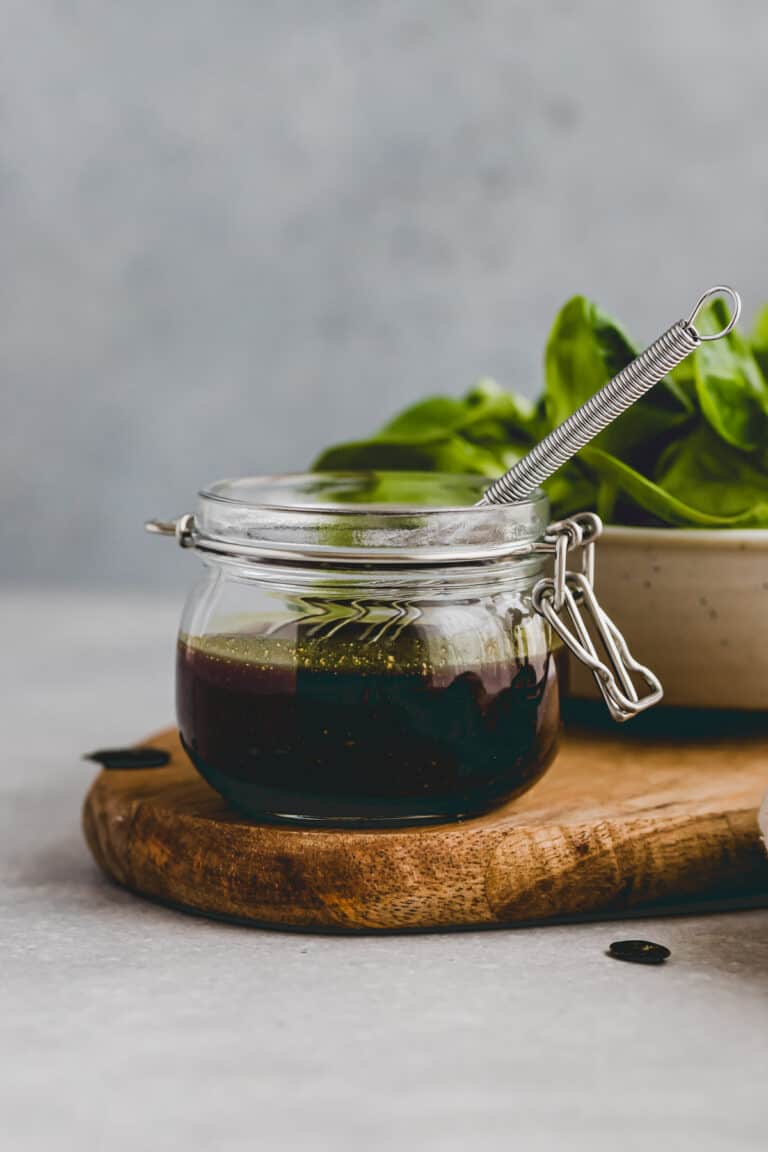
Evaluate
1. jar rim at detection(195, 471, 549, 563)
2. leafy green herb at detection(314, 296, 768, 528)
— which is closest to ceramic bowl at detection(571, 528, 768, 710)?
leafy green herb at detection(314, 296, 768, 528)

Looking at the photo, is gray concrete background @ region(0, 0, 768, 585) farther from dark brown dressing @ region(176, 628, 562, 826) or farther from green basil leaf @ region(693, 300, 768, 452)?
dark brown dressing @ region(176, 628, 562, 826)

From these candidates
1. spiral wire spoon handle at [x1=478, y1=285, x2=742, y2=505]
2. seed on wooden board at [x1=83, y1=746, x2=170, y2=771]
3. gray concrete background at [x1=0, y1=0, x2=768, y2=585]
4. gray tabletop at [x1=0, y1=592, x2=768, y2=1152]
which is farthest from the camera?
gray concrete background at [x1=0, y1=0, x2=768, y2=585]

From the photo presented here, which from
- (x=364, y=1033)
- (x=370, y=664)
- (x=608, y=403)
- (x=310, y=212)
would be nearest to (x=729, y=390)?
(x=608, y=403)

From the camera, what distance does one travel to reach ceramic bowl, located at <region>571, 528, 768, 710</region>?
2.93 ft

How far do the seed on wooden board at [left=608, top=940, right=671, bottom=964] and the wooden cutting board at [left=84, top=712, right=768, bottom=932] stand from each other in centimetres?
4

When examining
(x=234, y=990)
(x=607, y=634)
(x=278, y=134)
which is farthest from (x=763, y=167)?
(x=234, y=990)

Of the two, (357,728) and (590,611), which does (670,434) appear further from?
(357,728)

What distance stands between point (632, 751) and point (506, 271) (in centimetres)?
125

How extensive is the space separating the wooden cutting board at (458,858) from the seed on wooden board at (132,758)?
42mm

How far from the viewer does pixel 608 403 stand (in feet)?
2.34

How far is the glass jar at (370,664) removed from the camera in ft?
2.30

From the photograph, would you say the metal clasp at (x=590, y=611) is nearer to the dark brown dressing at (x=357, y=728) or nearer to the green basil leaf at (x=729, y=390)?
the dark brown dressing at (x=357, y=728)

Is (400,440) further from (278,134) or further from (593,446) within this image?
(278,134)

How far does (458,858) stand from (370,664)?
4.2 inches
